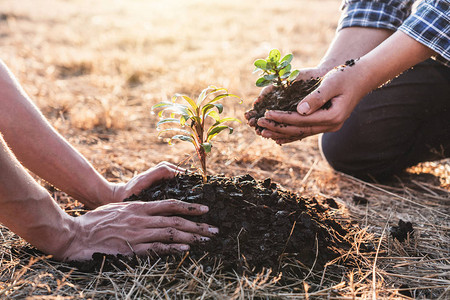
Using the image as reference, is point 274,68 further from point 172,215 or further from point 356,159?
point 356,159

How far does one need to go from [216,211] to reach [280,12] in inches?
476

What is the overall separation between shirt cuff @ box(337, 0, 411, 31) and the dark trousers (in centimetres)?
43

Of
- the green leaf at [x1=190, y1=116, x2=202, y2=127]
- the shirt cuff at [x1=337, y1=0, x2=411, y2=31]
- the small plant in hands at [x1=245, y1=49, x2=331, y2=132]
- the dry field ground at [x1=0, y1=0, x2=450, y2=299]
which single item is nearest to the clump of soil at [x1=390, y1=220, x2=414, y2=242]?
the dry field ground at [x1=0, y1=0, x2=450, y2=299]

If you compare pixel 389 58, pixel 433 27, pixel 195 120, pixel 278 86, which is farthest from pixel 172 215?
pixel 433 27

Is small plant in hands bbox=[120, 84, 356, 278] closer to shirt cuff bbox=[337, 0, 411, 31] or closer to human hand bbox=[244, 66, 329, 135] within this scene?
human hand bbox=[244, 66, 329, 135]

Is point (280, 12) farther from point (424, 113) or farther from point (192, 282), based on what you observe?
point (192, 282)

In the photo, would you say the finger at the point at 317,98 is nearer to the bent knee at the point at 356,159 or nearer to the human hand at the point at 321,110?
the human hand at the point at 321,110

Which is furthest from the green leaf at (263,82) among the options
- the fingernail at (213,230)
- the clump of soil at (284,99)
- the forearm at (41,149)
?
the forearm at (41,149)

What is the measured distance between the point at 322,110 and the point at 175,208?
Result: 2.87 feet

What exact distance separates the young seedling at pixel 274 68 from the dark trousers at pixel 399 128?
115 cm

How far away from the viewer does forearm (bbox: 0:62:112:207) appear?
1955 millimetres

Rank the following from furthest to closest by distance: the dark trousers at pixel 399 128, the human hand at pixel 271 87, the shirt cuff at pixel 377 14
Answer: the dark trousers at pixel 399 128 < the shirt cuff at pixel 377 14 < the human hand at pixel 271 87

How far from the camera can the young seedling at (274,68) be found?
2.02 meters

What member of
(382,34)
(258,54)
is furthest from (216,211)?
(258,54)
